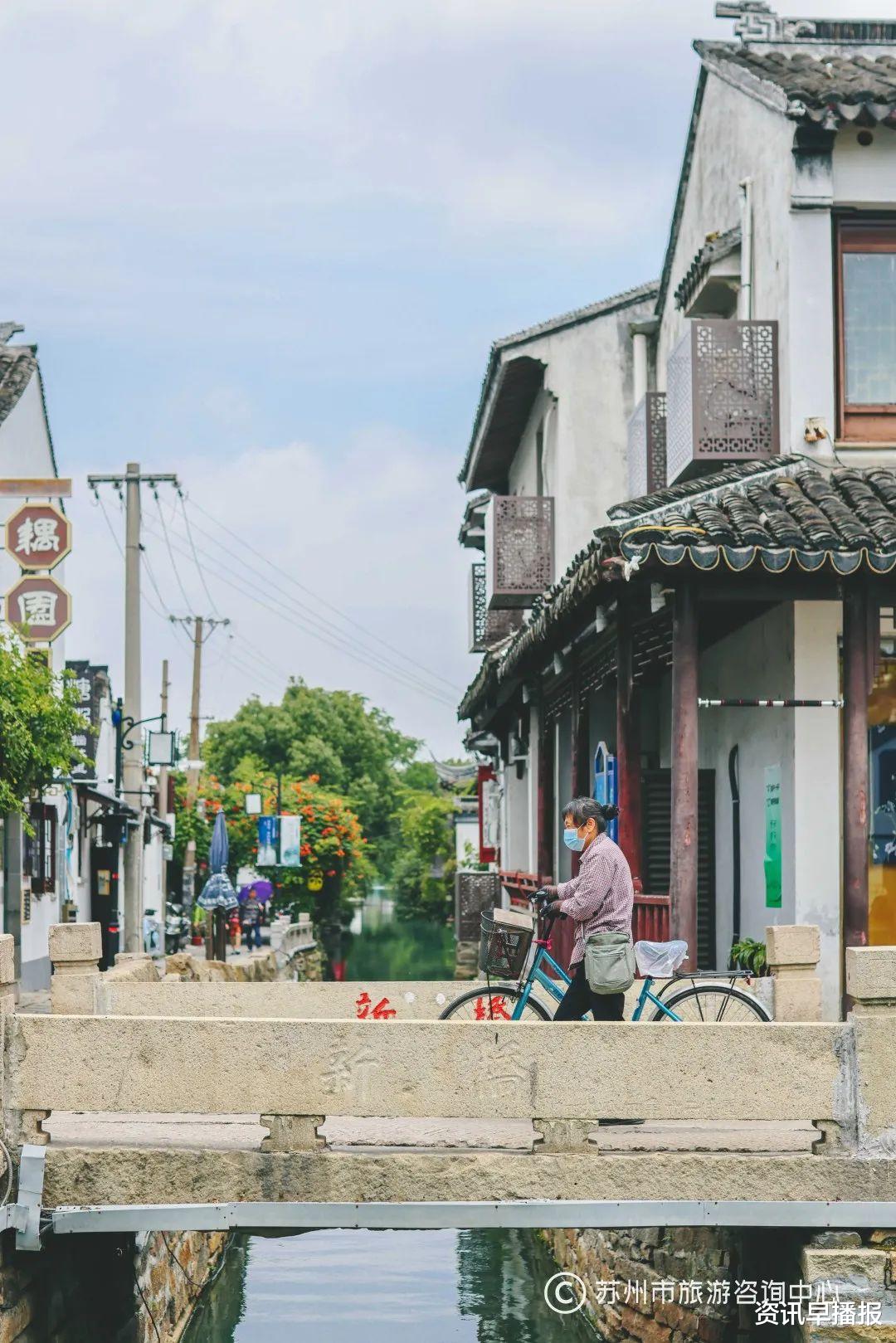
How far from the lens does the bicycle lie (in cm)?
1019

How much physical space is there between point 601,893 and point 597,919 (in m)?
0.18

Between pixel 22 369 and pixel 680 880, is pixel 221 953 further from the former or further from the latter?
pixel 680 880

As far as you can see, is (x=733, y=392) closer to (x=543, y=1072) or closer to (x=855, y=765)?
(x=855, y=765)

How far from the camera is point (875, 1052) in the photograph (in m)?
8.90

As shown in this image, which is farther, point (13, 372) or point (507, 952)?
point (13, 372)

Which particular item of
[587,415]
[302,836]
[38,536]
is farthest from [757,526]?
[302,836]

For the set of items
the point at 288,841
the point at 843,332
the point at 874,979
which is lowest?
the point at 874,979

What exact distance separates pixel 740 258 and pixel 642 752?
5.66m

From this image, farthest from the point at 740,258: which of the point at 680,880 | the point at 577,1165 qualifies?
the point at 577,1165

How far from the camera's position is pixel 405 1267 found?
16812 millimetres

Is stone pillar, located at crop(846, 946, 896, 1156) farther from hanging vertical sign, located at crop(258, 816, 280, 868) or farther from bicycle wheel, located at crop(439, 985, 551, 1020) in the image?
hanging vertical sign, located at crop(258, 816, 280, 868)

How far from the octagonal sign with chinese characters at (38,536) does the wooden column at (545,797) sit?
6.87 meters

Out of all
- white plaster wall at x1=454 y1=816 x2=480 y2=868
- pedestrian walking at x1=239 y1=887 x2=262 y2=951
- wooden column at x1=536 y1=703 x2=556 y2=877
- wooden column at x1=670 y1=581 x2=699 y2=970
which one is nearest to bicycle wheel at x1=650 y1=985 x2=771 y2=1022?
wooden column at x1=670 y1=581 x2=699 y2=970

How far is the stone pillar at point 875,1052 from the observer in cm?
888
